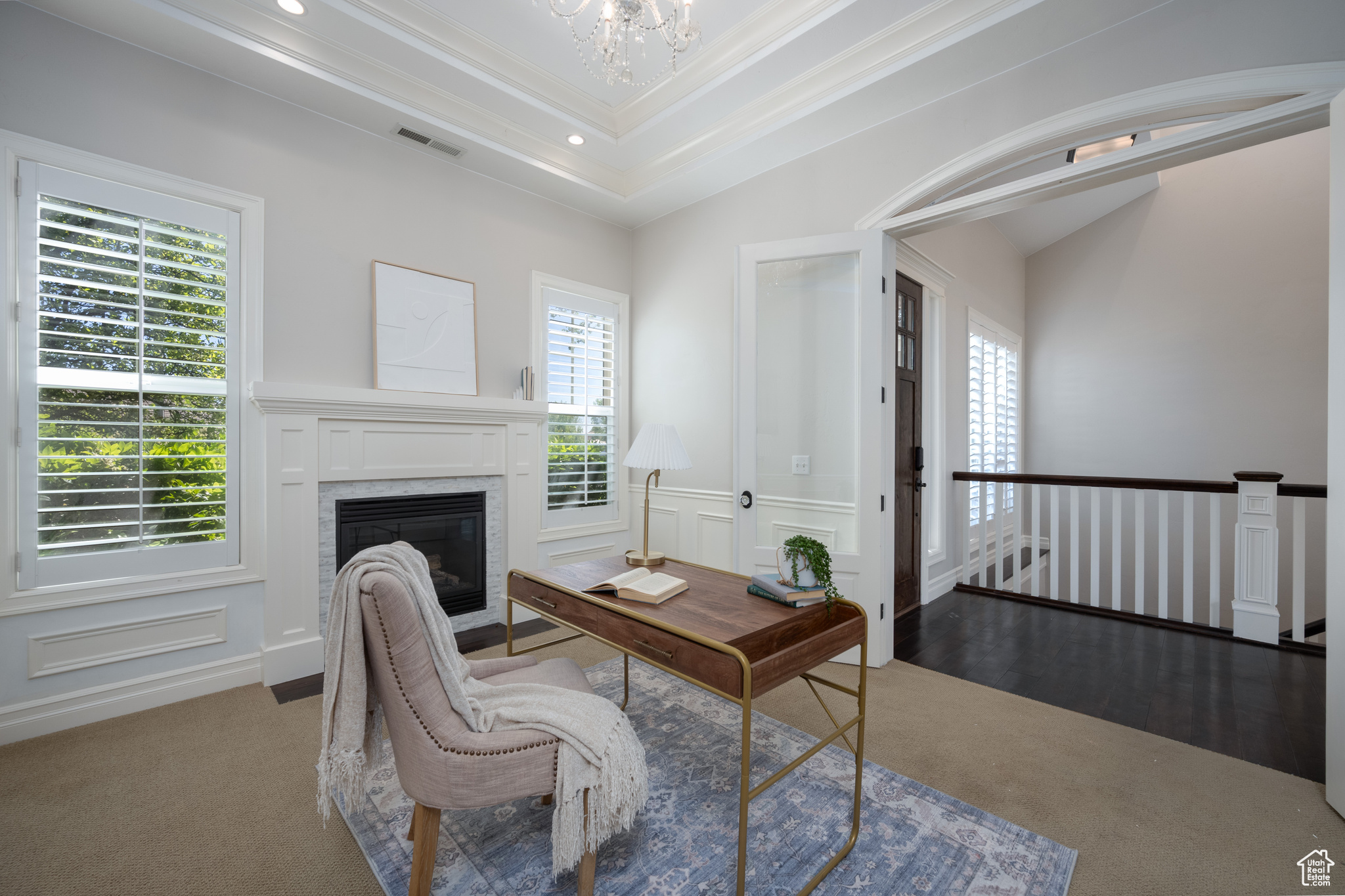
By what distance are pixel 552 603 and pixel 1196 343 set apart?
20.4ft

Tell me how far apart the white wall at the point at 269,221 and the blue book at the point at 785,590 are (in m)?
2.47

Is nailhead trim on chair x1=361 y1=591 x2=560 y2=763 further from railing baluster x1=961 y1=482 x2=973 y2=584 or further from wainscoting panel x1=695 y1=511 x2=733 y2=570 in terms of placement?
railing baluster x1=961 y1=482 x2=973 y2=584

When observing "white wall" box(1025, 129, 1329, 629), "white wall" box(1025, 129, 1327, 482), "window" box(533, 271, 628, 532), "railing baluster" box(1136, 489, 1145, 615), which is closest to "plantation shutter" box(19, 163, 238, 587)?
"window" box(533, 271, 628, 532)

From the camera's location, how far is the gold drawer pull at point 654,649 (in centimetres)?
155

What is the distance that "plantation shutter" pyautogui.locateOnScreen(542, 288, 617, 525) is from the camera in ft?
13.1

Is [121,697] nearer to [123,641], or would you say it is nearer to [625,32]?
[123,641]

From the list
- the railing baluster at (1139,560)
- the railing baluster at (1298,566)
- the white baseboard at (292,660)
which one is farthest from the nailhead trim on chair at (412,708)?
the railing baluster at (1298,566)

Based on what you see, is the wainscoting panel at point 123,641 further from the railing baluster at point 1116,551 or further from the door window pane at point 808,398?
the railing baluster at point 1116,551

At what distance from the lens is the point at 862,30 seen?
2.55 metres

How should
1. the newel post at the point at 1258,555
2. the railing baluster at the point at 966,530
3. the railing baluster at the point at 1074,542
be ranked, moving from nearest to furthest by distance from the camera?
1. the newel post at the point at 1258,555
2. the railing baluster at the point at 1074,542
3. the railing baluster at the point at 966,530

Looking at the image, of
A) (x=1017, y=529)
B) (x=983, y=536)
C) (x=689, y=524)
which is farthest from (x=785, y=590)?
(x=1017, y=529)

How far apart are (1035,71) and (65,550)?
4867 millimetres

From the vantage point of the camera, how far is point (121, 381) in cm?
242

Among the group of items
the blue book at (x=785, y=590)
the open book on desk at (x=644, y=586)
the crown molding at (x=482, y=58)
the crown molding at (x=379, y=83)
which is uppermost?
the crown molding at (x=482, y=58)
